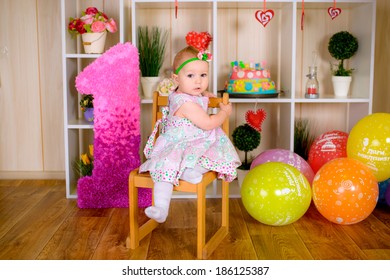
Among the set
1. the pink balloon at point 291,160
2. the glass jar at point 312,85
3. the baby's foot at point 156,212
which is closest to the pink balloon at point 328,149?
the pink balloon at point 291,160

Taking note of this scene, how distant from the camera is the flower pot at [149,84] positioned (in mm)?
3031

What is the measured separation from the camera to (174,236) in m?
2.34

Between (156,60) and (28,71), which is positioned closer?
(156,60)

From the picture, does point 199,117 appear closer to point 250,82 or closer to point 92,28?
point 250,82

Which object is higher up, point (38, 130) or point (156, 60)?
point (156, 60)

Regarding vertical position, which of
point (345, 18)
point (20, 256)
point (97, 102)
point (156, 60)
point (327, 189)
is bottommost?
point (20, 256)

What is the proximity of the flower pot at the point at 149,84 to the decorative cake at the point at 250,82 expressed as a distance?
41 centimetres

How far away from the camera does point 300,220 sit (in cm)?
255

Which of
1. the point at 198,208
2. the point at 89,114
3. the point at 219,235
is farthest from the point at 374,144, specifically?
the point at 89,114

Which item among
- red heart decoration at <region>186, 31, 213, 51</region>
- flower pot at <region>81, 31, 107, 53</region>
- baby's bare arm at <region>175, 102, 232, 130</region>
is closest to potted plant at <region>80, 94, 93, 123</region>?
flower pot at <region>81, 31, 107, 53</region>

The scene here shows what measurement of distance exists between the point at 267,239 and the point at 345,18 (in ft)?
5.15

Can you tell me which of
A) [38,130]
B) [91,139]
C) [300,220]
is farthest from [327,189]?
[38,130]
